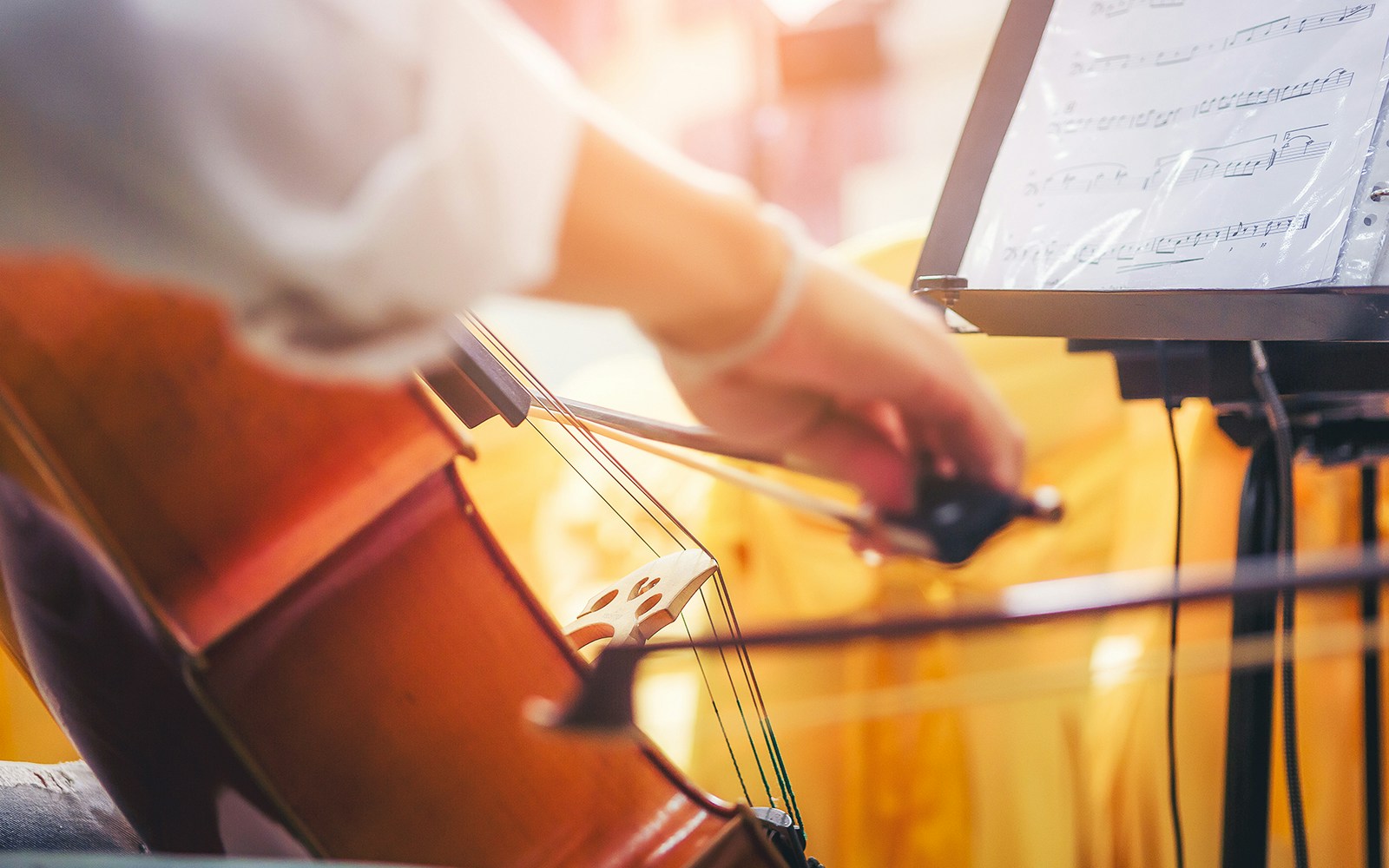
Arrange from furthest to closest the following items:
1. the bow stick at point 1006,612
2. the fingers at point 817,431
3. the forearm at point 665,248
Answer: the fingers at point 817,431
the forearm at point 665,248
the bow stick at point 1006,612

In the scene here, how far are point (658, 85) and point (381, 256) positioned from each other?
2010 mm

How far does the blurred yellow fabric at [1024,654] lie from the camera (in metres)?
0.96

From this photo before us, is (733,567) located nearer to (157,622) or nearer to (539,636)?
(539,636)

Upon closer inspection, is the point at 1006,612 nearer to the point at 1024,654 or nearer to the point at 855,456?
the point at 855,456

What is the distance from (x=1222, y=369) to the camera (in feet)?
2.19

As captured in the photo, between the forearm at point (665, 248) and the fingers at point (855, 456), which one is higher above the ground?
the forearm at point (665, 248)

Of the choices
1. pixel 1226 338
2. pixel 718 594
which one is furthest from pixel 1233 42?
pixel 718 594

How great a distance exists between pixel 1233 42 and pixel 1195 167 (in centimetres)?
8

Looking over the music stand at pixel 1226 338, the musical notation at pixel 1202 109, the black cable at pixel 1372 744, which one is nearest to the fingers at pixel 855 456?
the music stand at pixel 1226 338

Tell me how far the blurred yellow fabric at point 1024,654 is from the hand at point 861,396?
0.23 meters

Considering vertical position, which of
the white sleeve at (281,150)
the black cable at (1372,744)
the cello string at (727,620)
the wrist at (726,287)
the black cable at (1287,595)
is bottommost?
the black cable at (1372,744)

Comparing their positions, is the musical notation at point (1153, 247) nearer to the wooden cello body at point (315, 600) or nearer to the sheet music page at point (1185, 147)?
the sheet music page at point (1185, 147)

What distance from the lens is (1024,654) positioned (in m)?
1.21

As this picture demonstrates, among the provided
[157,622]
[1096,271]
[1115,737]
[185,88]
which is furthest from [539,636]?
[1115,737]
